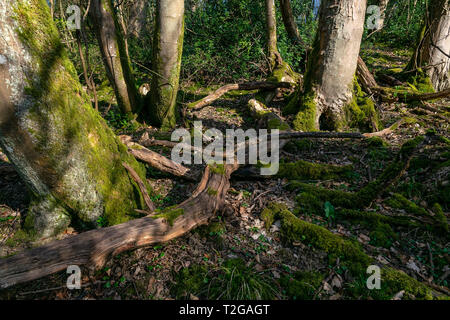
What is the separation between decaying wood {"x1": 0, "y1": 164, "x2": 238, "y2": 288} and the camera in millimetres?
2043

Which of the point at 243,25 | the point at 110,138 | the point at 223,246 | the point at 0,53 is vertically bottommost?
the point at 223,246

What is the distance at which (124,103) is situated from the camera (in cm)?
584

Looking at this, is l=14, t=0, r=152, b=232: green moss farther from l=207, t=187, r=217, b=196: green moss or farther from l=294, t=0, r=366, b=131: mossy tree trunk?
l=294, t=0, r=366, b=131: mossy tree trunk

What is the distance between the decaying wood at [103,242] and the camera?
2043mm

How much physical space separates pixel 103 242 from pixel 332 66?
5.14m

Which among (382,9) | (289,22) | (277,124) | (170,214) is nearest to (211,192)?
(170,214)

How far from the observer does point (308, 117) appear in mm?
5488

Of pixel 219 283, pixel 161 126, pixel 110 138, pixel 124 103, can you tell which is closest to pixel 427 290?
pixel 219 283

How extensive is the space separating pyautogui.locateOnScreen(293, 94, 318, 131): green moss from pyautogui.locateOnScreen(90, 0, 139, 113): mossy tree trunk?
3.94 meters

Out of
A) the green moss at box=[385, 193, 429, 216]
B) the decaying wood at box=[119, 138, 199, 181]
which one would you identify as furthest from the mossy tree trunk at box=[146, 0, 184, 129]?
the green moss at box=[385, 193, 429, 216]

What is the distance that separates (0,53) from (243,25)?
28.4 feet

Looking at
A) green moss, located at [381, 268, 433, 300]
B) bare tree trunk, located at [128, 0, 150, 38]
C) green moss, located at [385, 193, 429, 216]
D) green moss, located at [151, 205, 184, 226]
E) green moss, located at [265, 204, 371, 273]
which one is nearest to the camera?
green moss, located at [381, 268, 433, 300]

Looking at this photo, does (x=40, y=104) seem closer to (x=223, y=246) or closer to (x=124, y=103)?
(x=223, y=246)

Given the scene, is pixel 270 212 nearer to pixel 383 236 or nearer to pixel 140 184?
pixel 383 236
